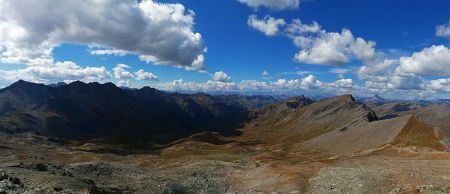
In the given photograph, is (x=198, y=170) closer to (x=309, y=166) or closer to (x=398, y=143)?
(x=309, y=166)

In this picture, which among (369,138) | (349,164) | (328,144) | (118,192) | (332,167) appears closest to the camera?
(118,192)

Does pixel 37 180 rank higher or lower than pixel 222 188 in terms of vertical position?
higher

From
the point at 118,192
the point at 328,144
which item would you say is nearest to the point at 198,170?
the point at 118,192

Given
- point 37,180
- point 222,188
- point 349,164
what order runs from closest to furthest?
point 37,180 → point 222,188 → point 349,164

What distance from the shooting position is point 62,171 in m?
66.1

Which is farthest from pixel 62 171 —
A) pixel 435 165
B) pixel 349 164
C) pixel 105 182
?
pixel 435 165

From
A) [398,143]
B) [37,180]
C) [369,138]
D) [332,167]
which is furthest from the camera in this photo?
[369,138]

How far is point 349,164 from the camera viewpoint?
84.9 meters

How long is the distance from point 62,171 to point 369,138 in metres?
105

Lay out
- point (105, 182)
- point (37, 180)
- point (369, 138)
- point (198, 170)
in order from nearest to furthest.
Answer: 1. point (37, 180)
2. point (105, 182)
3. point (198, 170)
4. point (369, 138)

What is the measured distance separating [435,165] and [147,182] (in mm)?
50439

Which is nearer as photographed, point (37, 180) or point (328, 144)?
point (37, 180)

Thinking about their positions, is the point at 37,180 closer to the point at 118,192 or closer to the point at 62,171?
the point at 118,192

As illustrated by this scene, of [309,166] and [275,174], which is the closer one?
[275,174]
